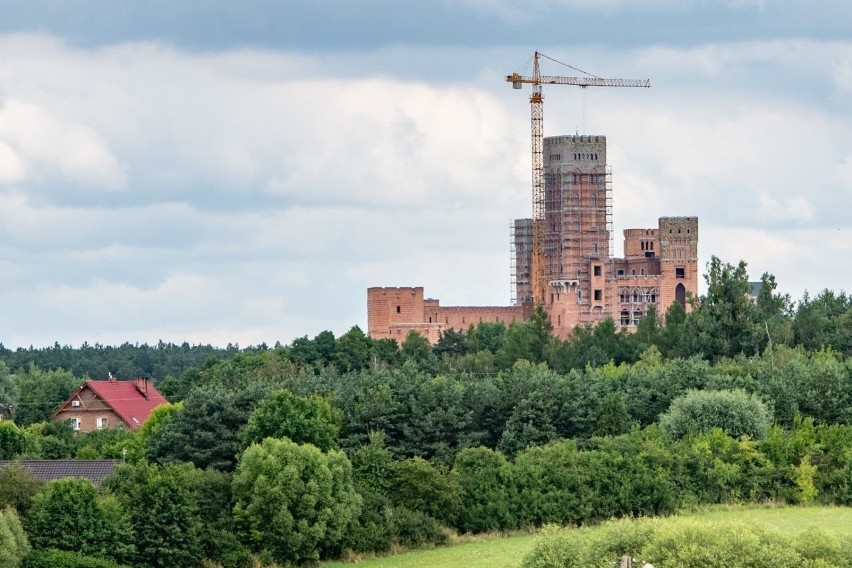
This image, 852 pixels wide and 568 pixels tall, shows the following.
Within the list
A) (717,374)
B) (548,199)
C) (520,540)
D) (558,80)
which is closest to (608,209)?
(548,199)

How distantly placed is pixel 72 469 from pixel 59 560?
1299 cm

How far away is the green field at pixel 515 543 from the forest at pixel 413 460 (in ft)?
3.51

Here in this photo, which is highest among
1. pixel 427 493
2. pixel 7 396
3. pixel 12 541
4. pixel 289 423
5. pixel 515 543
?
pixel 289 423

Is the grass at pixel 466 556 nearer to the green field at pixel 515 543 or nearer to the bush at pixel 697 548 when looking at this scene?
the green field at pixel 515 543

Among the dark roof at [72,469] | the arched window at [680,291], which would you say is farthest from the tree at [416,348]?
the dark roof at [72,469]

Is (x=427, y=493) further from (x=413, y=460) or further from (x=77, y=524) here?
(x=77, y=524)

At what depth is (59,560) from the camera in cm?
5275

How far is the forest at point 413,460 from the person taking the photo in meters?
56.3

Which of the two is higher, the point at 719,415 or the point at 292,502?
the point at 719,415

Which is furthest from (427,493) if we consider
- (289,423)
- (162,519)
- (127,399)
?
(127,399)

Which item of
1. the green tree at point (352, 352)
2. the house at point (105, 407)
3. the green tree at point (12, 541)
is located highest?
the green tree at point (352, 352)

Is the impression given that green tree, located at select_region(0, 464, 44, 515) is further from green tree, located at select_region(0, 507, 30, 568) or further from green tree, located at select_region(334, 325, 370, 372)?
green tree, located at select_region(334, 325, 370, 372)

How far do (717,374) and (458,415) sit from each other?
15155 millimetres

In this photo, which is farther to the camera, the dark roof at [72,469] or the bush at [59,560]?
the dark roof at [72,469]
